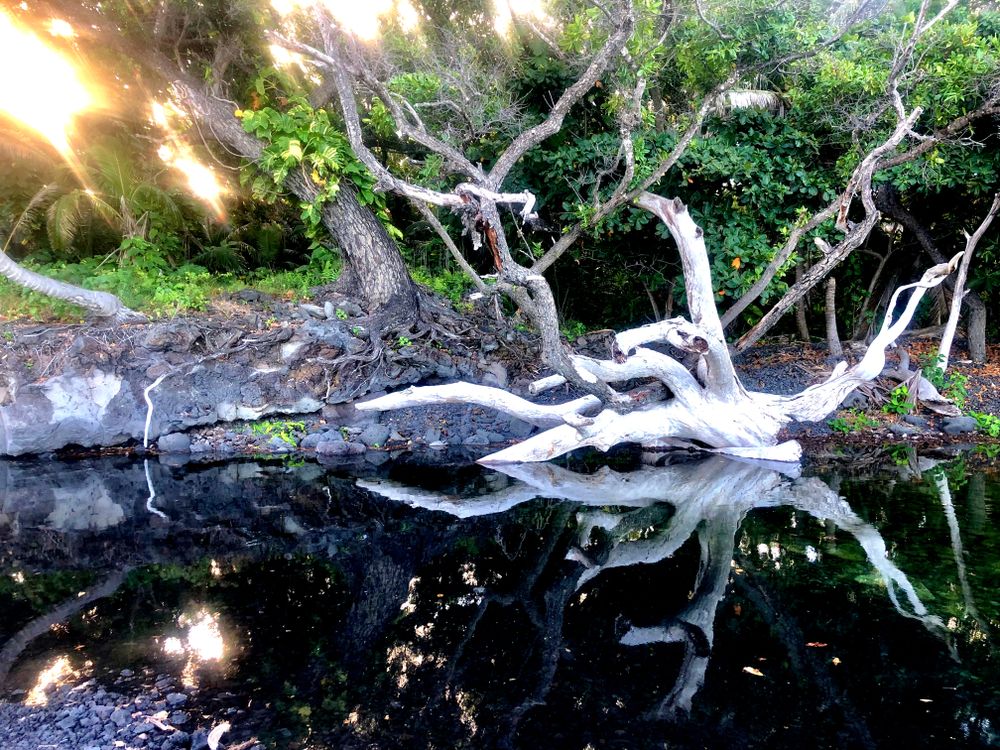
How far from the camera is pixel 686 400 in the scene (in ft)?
29.7

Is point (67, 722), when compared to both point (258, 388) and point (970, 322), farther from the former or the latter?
point (970, 322)

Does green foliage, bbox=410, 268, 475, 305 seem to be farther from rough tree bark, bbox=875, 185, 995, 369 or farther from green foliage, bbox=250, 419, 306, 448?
rough tree bark, bbox=875, 185, 995, 369

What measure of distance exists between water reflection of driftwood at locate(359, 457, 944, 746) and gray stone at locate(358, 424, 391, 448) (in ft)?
5.50

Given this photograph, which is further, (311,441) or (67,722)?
(311,441)

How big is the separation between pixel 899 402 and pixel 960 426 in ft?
2.73

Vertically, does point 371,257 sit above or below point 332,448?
above

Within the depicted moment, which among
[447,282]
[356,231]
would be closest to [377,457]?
[356,231]

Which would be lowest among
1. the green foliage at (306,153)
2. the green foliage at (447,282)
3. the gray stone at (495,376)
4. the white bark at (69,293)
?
the gray stone at (495,376)

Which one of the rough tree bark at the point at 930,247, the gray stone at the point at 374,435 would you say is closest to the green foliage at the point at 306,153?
the gray stone at the point at 374,435

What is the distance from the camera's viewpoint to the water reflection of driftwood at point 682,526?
434 centimetres

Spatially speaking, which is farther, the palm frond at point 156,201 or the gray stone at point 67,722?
the palm frond at point 156,201

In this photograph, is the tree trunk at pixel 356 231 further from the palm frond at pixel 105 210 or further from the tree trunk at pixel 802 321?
the tree trunk at pixel 802 321

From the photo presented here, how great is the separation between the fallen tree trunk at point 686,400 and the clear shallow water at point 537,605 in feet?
2.44

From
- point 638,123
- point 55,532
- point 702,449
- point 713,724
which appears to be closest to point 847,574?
point 713,724
